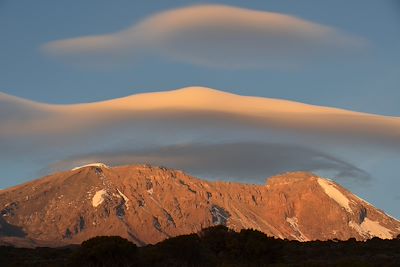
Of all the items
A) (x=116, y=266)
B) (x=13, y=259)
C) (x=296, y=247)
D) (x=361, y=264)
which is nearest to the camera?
(x=361, y=264)

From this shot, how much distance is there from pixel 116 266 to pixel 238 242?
20424 millimetres

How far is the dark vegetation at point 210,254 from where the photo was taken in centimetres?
10575

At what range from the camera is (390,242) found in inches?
5792

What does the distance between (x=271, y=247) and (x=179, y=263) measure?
13513mm

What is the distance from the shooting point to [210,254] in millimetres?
117438

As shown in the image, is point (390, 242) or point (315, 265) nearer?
point (315, 265)

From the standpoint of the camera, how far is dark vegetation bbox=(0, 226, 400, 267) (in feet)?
347

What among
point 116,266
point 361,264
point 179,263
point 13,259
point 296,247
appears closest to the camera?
point 361,264

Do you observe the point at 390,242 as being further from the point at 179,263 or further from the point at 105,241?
the point at 105,241

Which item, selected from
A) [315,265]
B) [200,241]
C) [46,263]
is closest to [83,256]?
[46,263]

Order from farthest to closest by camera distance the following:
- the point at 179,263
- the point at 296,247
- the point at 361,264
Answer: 1. the point at 296,247
2. the point at 179,263
3. the point at 361,264

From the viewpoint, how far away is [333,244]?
147875 millimetres

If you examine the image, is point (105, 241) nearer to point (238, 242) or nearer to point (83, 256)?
point (83, 256)

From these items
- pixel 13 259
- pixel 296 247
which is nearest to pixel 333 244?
pixel 296 247
